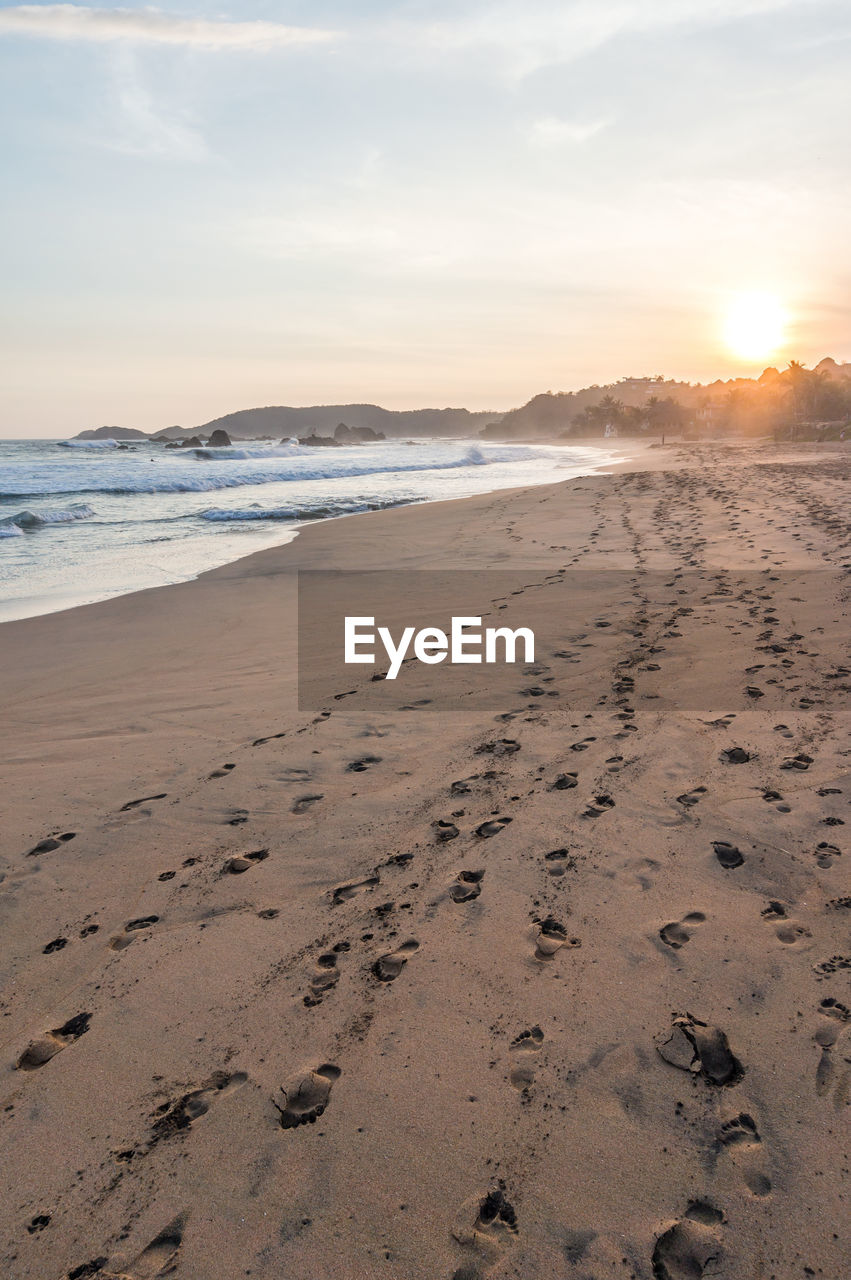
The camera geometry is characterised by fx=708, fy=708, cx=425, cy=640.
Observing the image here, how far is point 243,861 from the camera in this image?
3461 mm

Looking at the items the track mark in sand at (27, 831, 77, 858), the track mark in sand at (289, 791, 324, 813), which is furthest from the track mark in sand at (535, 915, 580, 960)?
the track mark in sand at (27, 831, 77, 858)

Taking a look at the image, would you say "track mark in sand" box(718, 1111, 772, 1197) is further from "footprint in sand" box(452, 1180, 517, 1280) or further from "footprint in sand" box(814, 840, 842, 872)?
"footprint in sand" box(814, 840, 842, 872)

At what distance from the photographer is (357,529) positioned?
14.9m

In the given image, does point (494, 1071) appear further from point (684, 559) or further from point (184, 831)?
point (684, 559)

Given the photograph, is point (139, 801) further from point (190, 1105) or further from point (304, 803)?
point (190, 1105)

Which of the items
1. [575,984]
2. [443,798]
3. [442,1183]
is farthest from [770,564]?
[442,1183]

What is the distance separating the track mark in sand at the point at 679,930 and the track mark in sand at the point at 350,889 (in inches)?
49.1

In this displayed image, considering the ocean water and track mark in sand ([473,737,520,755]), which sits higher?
the ocean water

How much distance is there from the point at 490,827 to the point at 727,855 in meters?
1.10

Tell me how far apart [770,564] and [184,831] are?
7.43 m

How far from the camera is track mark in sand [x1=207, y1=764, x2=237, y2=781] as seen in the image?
170 inches

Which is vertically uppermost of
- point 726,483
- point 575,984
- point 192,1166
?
point 726,483

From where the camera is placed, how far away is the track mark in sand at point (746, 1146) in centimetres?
185

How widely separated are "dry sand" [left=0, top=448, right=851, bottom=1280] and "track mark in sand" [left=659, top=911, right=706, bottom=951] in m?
0.02
